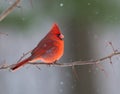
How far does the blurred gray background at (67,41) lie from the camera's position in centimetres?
652

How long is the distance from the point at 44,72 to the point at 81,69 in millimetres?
1087

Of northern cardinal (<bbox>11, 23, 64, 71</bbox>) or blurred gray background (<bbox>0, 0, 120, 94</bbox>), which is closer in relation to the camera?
northern cardinal (<bbox>11, 23, 64, 71</bbox>)

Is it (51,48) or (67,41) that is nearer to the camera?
(51,48)

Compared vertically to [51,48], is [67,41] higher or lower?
higher

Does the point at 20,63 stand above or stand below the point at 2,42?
below

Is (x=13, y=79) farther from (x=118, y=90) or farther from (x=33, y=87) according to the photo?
(x=118, y=90)

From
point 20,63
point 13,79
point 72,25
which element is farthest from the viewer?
point 13,79

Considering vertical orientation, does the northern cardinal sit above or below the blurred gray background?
below

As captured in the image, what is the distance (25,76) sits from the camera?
765cm

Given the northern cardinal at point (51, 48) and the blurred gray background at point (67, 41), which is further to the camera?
the blurred gray background at point (67, 41)

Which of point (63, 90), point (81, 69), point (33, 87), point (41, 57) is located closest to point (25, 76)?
point (33, 87)

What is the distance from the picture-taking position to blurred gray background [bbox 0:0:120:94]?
6.52 m

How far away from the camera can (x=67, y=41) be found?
6.88m

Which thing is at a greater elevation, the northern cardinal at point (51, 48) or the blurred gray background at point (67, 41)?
Answer: the blurred gray background at point (67, 41)
